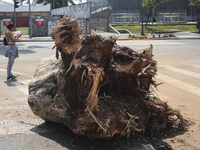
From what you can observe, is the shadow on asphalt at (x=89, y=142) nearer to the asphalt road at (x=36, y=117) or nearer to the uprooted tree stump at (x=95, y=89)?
the asphalt road at (x=36, y=117)

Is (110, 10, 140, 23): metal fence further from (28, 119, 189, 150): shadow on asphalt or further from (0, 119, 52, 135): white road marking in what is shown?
(28, 119, 189, 150): shadow on asphalt

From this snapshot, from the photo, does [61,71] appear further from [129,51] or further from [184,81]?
[184,81]

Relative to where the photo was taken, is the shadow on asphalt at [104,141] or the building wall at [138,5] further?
the building wall at [138,5]

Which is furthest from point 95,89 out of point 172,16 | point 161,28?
point 172,16

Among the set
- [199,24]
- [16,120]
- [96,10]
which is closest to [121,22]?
[96,10]

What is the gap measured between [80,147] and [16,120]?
5.46ft

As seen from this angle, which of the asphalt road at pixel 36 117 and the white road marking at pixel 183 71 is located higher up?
the white road marking at pixel 183 71

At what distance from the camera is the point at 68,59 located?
404 centimetres

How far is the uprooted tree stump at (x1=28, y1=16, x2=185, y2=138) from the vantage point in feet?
11.8

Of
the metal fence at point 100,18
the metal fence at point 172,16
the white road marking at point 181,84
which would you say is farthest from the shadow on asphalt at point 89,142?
the metal fence at point 172,16

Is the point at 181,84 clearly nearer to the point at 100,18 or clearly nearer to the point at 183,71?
the point at 183,71

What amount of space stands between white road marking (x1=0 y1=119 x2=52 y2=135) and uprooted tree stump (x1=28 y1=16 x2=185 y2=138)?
1.08 ft

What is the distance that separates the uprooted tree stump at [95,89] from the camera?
11.8ft

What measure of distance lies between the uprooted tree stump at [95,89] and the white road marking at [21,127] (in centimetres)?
33
